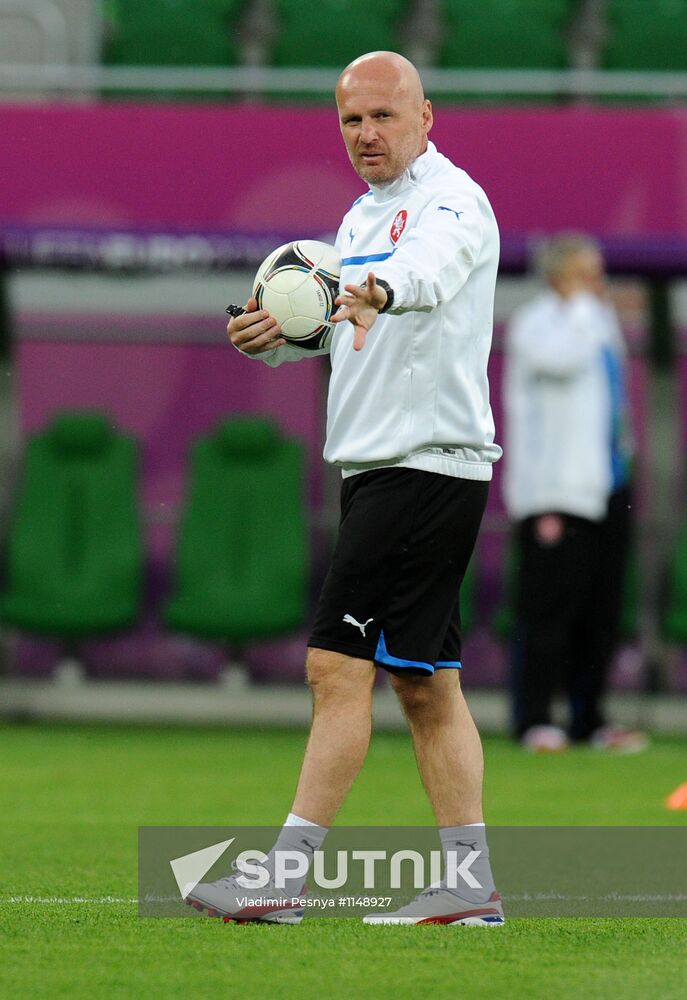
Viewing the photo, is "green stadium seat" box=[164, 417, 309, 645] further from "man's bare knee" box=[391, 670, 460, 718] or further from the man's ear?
the man's ear

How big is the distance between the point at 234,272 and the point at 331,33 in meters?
3.41

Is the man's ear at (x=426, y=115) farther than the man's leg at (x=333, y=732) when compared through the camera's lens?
Yes

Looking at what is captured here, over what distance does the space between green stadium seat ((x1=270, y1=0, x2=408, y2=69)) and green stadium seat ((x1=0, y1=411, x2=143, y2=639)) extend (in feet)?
10.1

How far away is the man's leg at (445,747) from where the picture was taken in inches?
167

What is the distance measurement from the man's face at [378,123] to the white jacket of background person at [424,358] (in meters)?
0.07

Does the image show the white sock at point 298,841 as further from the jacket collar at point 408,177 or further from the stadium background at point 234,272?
the stadium background at point 234,272

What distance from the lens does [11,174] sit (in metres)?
10.8

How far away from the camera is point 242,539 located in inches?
423

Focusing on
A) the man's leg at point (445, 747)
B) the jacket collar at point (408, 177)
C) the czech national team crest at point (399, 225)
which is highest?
the jacket collar at point (408, 177)

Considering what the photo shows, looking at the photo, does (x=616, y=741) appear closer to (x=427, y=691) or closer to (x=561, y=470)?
(x=561, y=470)

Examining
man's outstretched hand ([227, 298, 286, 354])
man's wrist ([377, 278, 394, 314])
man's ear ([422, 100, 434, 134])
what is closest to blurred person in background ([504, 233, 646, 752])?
man's ear ([422, 100, 434, 134])

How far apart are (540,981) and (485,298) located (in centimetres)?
160

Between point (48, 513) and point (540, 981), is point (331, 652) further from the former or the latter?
point (48, 513)

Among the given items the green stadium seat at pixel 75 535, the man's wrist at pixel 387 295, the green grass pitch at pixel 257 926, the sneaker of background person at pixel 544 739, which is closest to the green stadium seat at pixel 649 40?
the green stadium seat at pixel 75 535
